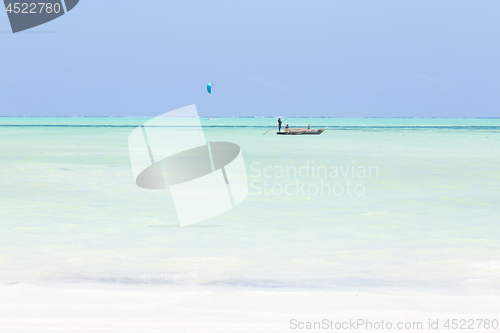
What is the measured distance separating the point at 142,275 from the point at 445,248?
13.4 feet

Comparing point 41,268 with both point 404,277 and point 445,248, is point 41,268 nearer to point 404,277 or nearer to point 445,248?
point 404,277

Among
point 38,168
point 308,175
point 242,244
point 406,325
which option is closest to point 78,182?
point 38,168

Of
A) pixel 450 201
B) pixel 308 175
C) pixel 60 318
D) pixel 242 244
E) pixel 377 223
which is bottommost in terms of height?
pixel 308 175

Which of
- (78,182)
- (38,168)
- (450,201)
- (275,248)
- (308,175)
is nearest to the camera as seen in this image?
(275,248)

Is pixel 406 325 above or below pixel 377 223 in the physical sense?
above

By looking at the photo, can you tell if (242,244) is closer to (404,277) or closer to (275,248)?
(275,248)

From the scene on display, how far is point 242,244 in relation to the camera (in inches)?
293

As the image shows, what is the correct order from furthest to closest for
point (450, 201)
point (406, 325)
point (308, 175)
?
point (308, 175)
point (450, 201)
point (406, 325)

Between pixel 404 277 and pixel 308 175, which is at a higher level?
pixel 404 277

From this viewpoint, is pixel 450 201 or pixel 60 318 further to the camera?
pixel 450 201

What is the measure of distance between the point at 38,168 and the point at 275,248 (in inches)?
528

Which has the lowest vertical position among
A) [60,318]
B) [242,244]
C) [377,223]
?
[377,223]

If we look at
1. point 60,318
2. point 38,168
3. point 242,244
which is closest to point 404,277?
point 242,244

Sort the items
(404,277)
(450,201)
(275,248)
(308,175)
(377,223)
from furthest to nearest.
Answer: (308,175)
(450,201)
(377,223)
(275,248)
(404,277)
